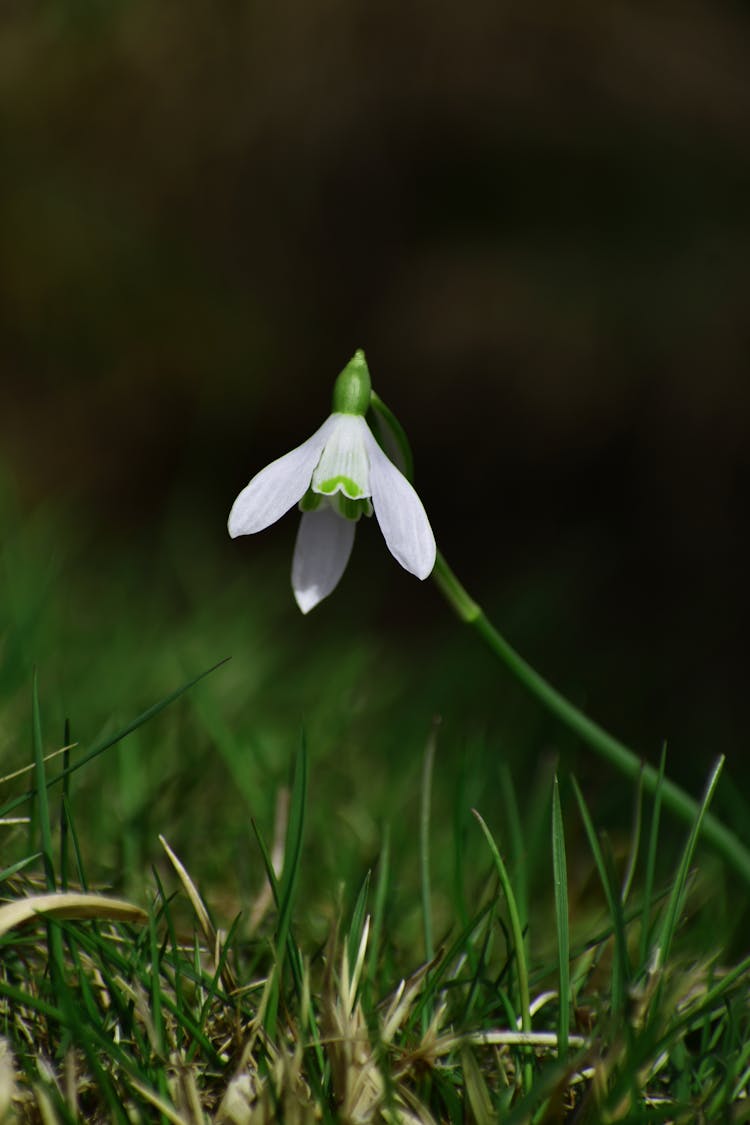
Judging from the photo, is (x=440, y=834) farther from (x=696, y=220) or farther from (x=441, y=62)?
(x=441, y=62)

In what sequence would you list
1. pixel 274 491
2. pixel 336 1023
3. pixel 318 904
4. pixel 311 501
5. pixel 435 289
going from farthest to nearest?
1. pixel 435 289
2. pixel 318 904
3. pixel 311 501
4. pixel 274 491
5. pixel 336 1023

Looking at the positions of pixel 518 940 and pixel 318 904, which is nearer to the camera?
pixel 518 940

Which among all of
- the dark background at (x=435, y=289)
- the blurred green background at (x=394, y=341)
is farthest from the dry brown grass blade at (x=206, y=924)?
the dark background at (x=435, y=289)

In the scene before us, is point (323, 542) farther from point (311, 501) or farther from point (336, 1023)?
point (336, 1023)

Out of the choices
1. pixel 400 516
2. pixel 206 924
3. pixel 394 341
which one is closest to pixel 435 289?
pixel 394 341

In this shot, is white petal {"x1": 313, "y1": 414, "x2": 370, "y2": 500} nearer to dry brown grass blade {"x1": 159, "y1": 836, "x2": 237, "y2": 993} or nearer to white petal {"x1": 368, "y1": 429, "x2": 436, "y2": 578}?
white petal {"x1": 368, "y1": 429, "x2": 436, "y2": 578}

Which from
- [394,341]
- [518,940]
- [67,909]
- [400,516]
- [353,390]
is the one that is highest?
[394,341]

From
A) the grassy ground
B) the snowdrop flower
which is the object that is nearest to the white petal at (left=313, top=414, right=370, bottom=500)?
the snowdrop flower

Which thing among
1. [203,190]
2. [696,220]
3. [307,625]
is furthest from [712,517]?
[203,190]
